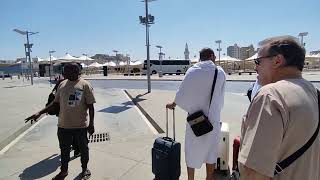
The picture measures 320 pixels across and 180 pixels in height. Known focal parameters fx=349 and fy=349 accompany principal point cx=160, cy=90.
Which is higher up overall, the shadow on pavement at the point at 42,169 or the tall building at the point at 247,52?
the tall building at the point at 247,52

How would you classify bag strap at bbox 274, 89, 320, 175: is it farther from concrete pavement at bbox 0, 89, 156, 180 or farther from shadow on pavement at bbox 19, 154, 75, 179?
shadow on pavement at bbox 19, 154, 75, 179

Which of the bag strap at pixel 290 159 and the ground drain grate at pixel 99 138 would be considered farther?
the ground drain grate at pixel 99 138

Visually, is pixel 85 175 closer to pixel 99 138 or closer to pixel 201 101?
pixel 201 101

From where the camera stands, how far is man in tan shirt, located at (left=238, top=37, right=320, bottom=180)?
1.78 m

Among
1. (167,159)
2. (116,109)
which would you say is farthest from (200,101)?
(116,109)

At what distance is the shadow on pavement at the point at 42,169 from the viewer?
539 cm

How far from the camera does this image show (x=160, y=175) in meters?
4.33

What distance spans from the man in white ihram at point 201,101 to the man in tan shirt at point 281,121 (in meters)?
2.04

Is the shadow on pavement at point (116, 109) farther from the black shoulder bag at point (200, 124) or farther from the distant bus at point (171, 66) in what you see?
the distant bus at point (171, 66)

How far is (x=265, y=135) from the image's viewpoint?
69.8 inches

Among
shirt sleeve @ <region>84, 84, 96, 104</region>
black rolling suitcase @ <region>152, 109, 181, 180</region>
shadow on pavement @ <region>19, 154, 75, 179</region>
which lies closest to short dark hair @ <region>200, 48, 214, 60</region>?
black rolling suitcase @ <region>152, 109, 181, 180</region>

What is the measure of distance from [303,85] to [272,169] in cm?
51

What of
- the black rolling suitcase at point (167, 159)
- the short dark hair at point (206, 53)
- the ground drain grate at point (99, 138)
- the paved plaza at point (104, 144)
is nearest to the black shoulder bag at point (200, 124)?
the black rolling suitcase at point (167, 159)

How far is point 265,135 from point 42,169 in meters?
4.73
